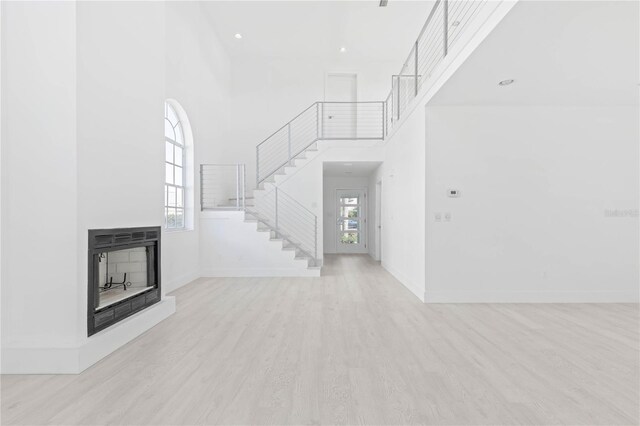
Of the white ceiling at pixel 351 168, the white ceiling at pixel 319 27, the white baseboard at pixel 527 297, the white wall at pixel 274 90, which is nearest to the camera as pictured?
the white baseboard at pixel 527 297

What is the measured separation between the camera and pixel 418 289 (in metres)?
5.03

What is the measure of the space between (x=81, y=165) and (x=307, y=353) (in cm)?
236

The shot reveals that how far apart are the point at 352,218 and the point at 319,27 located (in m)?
5.78

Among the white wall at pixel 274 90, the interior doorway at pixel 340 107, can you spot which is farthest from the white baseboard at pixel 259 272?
the interior doorway at pixel 340 107

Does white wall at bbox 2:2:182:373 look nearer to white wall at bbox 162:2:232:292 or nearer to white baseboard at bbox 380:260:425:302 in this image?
white wall at bbox 162:2:232:292

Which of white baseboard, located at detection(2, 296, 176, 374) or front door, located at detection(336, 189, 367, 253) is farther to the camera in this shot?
front door, located at detection(336, 189, 367, 253)

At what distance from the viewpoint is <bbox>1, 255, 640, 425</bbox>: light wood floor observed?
80.5 inches

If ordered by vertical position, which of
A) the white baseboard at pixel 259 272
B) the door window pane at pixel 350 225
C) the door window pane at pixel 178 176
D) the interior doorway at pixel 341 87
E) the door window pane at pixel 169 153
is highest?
the interior doorway at pixel 341 87

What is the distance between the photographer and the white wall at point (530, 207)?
4.70m

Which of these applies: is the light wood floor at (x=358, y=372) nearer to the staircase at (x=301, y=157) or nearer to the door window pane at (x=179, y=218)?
the door window pane at (x=179, y=218)

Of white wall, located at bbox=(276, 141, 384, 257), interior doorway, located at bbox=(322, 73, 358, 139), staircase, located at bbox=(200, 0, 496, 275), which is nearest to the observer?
staircase, located at bbox=(200, 0, 496, 275)

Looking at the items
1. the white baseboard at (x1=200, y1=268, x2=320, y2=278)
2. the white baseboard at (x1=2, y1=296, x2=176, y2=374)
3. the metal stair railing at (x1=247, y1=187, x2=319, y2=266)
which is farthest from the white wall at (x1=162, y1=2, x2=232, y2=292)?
the white baseboard at (x1=2, y1=296, x2=176, y2=374)

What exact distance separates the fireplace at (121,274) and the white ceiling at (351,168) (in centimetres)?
516

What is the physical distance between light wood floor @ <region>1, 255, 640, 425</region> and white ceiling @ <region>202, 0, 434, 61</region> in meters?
6.43
